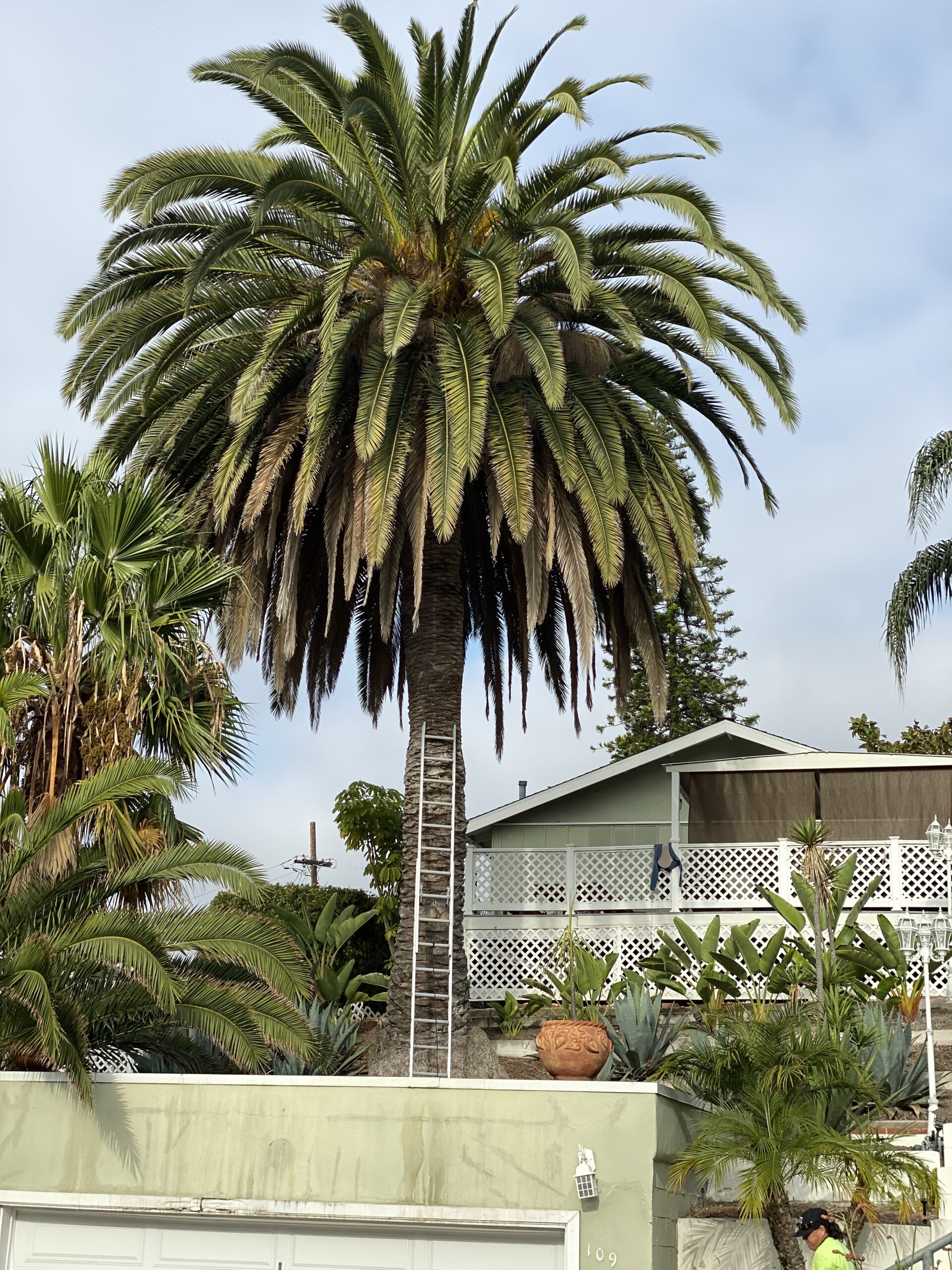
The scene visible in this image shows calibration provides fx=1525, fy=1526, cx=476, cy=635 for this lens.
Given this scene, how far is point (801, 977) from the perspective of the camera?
57.8 ft

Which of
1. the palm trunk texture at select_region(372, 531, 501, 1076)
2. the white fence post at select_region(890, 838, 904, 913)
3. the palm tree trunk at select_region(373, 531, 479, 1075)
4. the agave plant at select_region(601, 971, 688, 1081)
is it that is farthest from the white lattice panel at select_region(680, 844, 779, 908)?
the agave plant at select_region(601, 971, 688, 1081)

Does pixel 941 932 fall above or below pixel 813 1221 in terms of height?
above

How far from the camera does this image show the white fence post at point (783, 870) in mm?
19938

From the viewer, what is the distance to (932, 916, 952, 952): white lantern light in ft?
49.4

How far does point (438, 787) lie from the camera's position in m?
17.0

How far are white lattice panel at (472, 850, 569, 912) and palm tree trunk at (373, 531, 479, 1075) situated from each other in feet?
10.5

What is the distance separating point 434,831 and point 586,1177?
588 cm

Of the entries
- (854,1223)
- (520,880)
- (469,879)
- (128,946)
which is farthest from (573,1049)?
(469,879)

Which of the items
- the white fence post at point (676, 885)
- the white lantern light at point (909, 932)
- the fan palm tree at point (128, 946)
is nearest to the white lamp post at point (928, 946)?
the white lantern light at point (909, 932)

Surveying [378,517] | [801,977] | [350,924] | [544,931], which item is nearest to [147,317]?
[378,517]

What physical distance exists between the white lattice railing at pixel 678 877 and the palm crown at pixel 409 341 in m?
3.23

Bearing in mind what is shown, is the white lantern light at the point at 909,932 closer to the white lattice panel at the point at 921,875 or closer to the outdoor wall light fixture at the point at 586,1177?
the white lattice panel at the point at 921,875

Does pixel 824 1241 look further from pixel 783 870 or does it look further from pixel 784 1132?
pixel 783 870

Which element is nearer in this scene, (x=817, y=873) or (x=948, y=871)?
(x=817, y=873)
